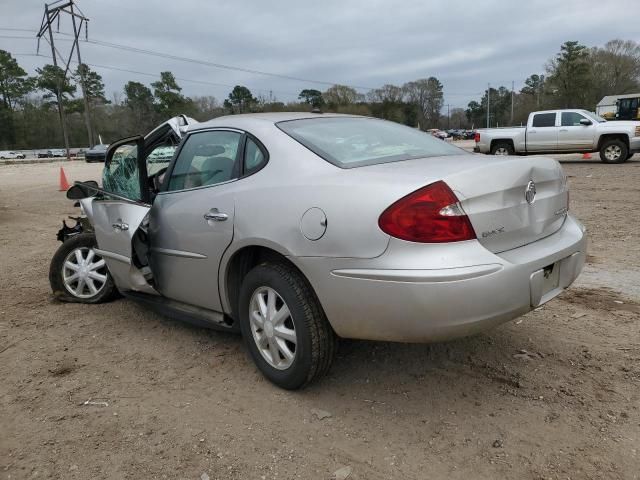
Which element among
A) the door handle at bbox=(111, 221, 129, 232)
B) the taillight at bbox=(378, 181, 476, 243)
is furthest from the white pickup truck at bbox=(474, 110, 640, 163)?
the taillight at bbox=(378, 181, 476, 243)

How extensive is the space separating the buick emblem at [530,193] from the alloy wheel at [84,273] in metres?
3.57

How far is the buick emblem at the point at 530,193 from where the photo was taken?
106 inches

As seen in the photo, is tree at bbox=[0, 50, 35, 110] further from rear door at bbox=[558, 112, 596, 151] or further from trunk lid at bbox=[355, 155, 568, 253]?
trunk lid at bbox=[355, 155, 568, 253]

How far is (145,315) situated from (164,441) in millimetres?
2008

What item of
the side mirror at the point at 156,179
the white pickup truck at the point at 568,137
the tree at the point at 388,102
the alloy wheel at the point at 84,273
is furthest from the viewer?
the tree at the point at 388,102

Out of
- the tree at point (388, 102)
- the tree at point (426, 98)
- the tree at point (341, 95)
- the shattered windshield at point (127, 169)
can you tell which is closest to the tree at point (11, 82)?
the tree at point (341, 95)

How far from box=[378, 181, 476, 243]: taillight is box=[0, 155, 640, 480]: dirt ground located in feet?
3.27

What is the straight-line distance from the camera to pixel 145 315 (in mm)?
4434

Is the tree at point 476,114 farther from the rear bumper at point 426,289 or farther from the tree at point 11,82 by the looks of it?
the rear bumper at point 426,289

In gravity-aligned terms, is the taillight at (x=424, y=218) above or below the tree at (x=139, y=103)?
below

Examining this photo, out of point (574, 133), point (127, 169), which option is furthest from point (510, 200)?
point (574, 133)

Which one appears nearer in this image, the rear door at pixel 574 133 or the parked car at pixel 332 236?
the parked car at pixel 332 236

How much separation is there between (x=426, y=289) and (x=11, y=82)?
287ft

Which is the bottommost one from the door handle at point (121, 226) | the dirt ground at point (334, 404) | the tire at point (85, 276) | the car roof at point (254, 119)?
the dirt ground at point (334, 404)
